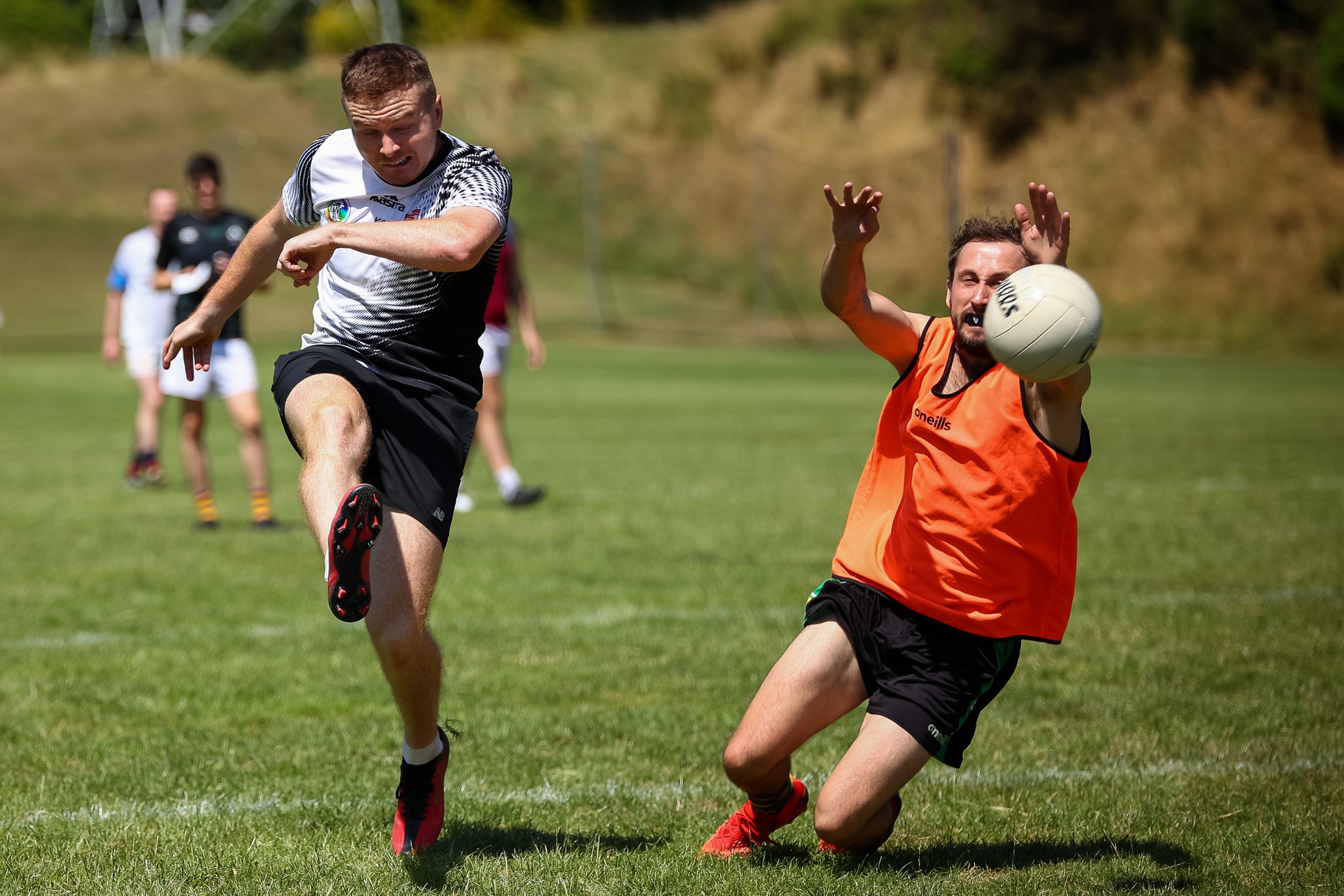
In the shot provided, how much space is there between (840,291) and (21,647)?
14.3 feet

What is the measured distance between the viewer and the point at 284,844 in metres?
3.96

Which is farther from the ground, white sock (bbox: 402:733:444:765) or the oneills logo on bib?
the oneills logo on bib

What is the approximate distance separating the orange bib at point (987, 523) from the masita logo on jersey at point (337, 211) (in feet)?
5.83

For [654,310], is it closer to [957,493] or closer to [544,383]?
[544,383]

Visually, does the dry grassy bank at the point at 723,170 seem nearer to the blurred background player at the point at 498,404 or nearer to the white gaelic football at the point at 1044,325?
the blurred background player at the point at 498,404

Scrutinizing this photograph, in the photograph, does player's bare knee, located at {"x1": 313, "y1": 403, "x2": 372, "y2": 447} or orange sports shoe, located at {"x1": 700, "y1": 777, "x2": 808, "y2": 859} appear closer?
player's bare knee, located at {"x1": 313, "y1": 403, "x2": 372, "y2": 447}

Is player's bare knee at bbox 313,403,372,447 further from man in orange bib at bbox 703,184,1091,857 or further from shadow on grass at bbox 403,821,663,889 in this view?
man in orange bib at bbox 703,184,1091,857

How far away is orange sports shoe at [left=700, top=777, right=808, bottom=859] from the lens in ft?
13.1

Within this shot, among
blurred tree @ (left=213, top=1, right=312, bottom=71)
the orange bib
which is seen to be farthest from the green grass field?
blurred tree @ (left=213, top=1, right=312, bottom=71)

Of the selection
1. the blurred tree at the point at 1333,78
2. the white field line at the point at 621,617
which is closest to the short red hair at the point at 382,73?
the white field line at the point at 621,617

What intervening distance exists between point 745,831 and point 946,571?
0.92 m

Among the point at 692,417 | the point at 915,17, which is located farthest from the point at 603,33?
the point at 692,417

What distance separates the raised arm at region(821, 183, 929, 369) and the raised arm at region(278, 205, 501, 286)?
1.00 meters

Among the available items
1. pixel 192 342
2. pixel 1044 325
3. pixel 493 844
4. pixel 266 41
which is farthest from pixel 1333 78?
pixel 266 41
